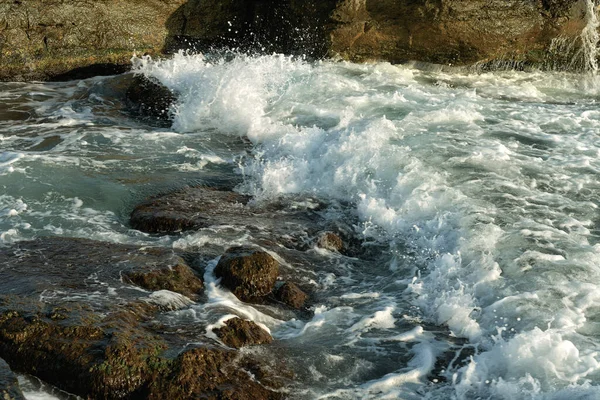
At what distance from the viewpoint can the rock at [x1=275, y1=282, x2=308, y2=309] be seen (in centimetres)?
524

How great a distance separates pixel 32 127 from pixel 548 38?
827 centimetres

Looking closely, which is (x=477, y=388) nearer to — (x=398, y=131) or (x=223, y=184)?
(x=223, y=184)

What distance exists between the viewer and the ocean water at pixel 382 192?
15.0 ft

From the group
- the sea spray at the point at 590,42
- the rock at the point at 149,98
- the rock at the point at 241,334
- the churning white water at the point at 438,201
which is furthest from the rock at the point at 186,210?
the sea spray at the point at 590,42

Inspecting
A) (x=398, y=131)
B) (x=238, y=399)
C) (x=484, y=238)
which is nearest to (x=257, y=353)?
(x=238, y=399)

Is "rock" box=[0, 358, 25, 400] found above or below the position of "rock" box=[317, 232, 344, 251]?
above

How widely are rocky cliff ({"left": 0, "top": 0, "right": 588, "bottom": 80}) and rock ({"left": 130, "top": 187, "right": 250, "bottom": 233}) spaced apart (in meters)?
6.20

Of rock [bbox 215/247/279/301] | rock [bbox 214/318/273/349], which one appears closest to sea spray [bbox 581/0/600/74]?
rock [bbox 215/247/279/301]

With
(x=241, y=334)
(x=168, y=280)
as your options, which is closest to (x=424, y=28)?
(x=168, y=280)

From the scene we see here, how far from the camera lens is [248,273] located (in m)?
5.29

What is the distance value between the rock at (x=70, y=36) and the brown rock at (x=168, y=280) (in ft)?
28.1

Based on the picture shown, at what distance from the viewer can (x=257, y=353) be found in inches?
175

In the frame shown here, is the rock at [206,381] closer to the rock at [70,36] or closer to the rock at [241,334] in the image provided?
the rock at [241,334]

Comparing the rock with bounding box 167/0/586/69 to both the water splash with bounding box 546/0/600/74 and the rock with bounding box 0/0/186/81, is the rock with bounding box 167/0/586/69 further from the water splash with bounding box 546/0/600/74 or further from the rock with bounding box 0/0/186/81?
the rock with bounding box 0/0/186/81
